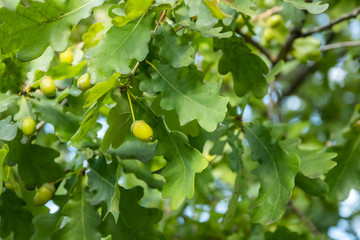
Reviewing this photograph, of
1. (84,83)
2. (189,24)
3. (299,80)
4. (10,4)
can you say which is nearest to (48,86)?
(84,83)

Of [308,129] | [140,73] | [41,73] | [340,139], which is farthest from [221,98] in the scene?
[308,129]

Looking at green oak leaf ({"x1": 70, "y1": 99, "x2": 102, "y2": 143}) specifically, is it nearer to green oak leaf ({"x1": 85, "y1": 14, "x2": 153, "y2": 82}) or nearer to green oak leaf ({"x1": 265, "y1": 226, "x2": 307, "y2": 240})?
green oak leaf ({"x1": 85, "y1": 14, "x2": 153, "y2": 82})

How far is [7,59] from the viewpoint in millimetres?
1757

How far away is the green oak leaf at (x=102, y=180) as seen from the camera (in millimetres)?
1780

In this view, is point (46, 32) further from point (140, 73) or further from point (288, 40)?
point (288, 40)

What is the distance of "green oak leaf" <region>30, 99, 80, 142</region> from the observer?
69.4 inches

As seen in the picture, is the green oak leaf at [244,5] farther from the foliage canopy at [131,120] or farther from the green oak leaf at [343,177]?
the green oak leaf at [343,177]

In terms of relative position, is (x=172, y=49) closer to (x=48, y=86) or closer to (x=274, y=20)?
(x=48, y=86)

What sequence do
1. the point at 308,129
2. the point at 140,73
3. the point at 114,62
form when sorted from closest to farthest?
the point at 114,62 → the point at 140,73 → the point at 308,129

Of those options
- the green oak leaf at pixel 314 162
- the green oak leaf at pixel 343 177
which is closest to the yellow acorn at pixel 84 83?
the green oak leaf at pixel 314 162

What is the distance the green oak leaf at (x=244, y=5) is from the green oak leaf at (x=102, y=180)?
2.26 feet

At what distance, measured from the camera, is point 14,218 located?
1841 mm

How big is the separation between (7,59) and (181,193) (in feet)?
2.40

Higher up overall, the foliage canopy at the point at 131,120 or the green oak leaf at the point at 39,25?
the green oak leaf at the point at 39,25
